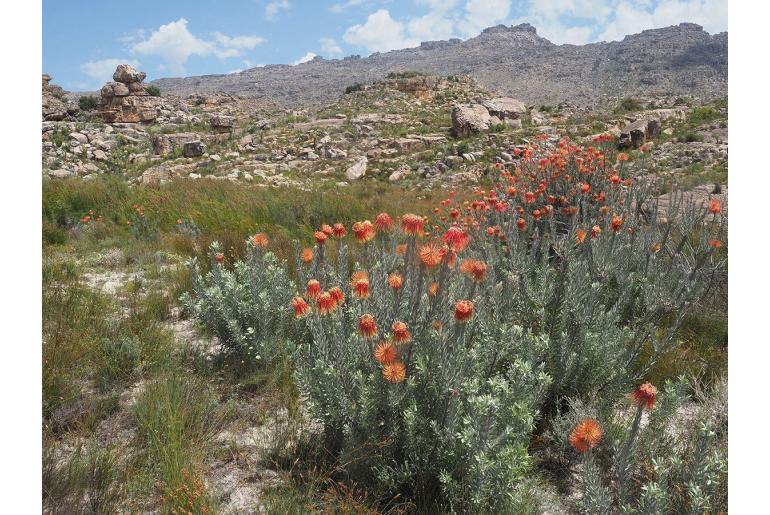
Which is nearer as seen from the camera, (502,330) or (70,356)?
(502,330)

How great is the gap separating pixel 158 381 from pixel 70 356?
2.32ft

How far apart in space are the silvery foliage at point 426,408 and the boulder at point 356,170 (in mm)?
14177

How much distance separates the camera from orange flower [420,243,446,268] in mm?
1727

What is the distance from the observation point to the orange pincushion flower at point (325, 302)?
6.08 ft

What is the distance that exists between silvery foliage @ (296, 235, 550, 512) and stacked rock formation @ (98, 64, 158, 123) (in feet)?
102

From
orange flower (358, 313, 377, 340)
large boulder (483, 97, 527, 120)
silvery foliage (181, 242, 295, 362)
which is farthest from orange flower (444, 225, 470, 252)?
large boulder (483, 97, 527, 120)

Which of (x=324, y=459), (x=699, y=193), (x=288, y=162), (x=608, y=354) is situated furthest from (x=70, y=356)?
(x=288, y=162)

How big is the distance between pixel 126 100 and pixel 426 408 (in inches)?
1281

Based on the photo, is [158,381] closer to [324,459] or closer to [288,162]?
[324,459]

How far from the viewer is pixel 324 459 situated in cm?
206

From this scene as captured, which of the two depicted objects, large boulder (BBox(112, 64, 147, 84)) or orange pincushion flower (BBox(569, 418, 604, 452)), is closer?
orange pincushion flower (BBox(569, 418, 604, 452))

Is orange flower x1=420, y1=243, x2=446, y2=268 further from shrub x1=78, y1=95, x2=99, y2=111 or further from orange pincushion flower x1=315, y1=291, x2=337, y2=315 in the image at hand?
shrub x1=78, y1=95, x2=99, y2=111

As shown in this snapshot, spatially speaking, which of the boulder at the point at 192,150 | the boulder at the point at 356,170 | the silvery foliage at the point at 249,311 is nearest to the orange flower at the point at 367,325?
the silvery foliage at the point at 249,311

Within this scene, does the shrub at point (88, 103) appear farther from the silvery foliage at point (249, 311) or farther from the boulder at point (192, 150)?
the silvery foliage at point (249, 311)
